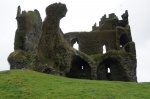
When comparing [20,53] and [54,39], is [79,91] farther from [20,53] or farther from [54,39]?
[20,53]

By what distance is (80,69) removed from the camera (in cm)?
6041

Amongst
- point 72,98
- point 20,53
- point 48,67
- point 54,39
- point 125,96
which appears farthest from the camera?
point 20,53

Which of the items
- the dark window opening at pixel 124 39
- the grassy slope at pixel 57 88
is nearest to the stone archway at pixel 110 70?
the dark window opening at pixel 124 39

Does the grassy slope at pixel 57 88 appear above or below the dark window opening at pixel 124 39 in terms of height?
below

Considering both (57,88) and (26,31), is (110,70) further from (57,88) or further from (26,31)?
(57,88)

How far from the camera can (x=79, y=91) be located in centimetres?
3017

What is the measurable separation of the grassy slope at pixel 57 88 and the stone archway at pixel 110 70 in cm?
2231

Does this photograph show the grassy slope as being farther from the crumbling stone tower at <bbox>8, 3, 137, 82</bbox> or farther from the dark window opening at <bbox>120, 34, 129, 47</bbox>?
the dark window opening at <bbox>120, 34, 129, 47</bbox>

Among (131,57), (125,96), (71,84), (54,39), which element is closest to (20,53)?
(54,39)

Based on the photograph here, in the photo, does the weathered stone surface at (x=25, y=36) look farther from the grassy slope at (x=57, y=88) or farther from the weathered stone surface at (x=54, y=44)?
the grassy slope at (x=57, y=88)

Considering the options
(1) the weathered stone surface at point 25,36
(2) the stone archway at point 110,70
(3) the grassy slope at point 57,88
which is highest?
(1) the weathered stone surface at point 25,36

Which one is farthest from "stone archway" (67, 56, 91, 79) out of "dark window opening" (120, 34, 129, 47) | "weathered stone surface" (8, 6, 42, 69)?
"dark window opening" (120, 34, 129, 47)

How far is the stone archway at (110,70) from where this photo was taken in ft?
193

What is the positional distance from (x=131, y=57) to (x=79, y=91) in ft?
97.2
